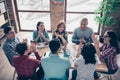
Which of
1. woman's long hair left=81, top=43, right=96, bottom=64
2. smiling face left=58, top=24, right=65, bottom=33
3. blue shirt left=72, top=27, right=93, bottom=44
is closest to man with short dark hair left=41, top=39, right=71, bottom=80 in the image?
woman's long hair left=81, top=43, right=96, bottom=64

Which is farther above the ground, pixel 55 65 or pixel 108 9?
pixel 108 9

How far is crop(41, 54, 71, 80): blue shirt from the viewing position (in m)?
2.28

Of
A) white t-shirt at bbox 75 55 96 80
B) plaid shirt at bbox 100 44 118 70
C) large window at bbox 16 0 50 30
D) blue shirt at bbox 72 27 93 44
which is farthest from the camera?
large window at bbox 16 0 50 30

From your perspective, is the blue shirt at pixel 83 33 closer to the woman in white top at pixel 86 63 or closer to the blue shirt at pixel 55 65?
the woman in white top at pixel 86 63

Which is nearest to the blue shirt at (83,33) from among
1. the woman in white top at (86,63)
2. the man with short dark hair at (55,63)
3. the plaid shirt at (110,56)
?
the plaid shirt at (110,56)

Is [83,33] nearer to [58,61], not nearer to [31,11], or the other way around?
[58,61]

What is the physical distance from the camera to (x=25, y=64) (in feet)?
7.80

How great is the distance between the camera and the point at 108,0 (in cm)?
433

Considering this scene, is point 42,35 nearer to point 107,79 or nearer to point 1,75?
point 1,75

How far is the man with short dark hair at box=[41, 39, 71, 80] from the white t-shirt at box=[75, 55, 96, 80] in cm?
20

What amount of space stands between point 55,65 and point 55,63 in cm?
3

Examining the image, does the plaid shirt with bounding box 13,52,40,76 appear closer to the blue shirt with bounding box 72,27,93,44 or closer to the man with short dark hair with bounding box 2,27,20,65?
the man with short dark hair with bounding box 2,27,20,65

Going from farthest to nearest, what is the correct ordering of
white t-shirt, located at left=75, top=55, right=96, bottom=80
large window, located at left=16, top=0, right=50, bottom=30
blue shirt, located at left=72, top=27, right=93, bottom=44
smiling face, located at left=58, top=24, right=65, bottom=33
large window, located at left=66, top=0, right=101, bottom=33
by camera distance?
large window, located at left=16, top=0, right=50, bottom=30 < large window, located at left=66, top=0, right=101, bottom=33 < blue shirt, located at left=72, top=27, right=93, bottom=44 < smiling face, located at left=58, top=24, right=65, bottom=33 < white t-shirt, located at left=75, top=55, right=96, bottom=80

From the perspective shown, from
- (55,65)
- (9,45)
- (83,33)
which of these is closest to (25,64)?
(55,65)
